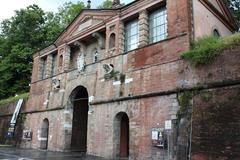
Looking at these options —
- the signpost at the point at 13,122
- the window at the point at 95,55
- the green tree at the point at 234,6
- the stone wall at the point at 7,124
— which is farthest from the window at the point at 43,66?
the green tree at the point at 234,6

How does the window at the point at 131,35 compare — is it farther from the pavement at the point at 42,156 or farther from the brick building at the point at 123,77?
the pavement at the point at 42,156

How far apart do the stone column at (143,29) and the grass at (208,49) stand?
336 centimetres

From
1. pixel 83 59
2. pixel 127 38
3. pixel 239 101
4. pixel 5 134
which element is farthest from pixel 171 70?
pixel 5 134

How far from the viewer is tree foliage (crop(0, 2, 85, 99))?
34469 mm

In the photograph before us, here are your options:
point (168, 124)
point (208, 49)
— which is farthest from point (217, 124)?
point (208, 49)

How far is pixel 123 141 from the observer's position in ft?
54.3

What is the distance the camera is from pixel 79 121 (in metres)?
21.9

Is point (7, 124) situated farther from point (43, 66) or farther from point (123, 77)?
point (123, 77)

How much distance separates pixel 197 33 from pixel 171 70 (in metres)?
2.60

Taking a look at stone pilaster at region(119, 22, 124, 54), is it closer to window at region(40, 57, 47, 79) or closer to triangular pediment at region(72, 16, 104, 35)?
triangular pediment at region(72, 16, 104, 35)

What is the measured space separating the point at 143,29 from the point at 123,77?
2.95m

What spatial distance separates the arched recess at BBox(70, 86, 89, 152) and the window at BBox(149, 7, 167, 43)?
7214 mm

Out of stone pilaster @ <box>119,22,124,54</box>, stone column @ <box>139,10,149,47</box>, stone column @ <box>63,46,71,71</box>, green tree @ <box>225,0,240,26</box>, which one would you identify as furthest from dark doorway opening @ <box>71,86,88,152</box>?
green tree @ <box>225,0,240,26</box>

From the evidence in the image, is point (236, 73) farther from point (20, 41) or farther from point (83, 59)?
point (20, 41)
